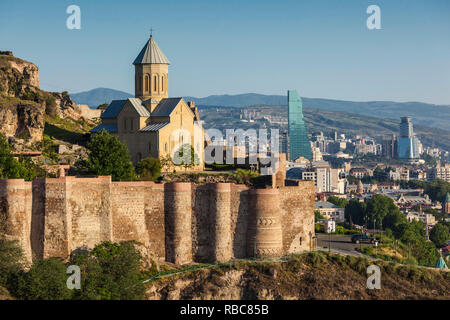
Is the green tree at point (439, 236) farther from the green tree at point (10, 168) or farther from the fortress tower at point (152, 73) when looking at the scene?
the green tree at point (10, 168)

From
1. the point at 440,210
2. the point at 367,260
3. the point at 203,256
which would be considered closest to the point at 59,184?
the point at 203,256

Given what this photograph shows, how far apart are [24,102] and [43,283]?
29.5m

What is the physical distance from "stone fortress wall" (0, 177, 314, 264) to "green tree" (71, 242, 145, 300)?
2.51ft

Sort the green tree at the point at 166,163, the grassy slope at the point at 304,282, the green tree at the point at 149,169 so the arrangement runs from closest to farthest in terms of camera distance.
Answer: the grassy slope at the point at 304,282 → the green tree at the point at 149,169 → the green tree at the point at 166,163

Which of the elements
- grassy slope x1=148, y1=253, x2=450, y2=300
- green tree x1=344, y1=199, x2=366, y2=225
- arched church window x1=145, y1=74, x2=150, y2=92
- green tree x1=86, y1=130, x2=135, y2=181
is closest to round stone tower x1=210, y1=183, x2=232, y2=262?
grassy slope x1=148, y1=253, x2=450, y2=300

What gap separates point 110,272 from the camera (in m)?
37.8

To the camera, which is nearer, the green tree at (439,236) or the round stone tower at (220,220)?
the round stone tower at (220,220)

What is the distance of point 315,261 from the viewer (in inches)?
1688

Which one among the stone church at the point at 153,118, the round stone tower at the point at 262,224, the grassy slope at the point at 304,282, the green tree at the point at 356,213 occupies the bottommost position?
the green tree at the point at 356,213

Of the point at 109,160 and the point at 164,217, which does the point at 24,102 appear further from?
the point at 164,217

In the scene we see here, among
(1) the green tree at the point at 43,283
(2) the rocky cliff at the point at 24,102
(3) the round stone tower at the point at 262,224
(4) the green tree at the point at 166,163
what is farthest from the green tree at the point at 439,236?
(1) the green tree at the point at 43,283

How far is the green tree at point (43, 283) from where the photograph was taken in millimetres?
35406
